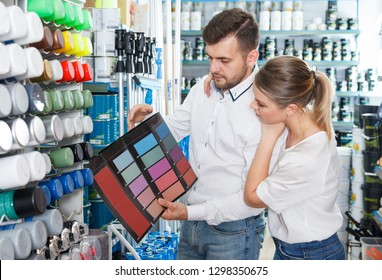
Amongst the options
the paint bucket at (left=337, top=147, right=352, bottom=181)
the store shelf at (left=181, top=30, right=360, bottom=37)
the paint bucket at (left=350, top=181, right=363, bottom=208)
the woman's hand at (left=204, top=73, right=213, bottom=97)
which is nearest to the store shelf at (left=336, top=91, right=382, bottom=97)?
the store shelf at (left=181, top=30, right=360, bottom=37)

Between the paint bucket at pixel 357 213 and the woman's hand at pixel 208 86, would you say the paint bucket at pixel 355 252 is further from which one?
the woman's hand at pixel 208 86

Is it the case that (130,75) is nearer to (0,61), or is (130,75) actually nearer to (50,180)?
(50,180)

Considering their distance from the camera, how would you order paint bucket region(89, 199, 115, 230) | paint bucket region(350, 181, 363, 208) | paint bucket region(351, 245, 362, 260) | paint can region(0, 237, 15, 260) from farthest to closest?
paint bucket region(350, 181, 363, 208)
paint bucket region(351, 245, 362, 260)
paint bucket region(89, 199, 115, 230)
paint can region(0, 237, 15, 260)

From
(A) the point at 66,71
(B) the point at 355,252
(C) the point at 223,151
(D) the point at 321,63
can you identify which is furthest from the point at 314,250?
(D) the point at 321,63

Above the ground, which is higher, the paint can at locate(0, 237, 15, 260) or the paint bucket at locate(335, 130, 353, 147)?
the paint can at locate(0, 237, 15, 260)

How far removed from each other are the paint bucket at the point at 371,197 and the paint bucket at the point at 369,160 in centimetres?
14

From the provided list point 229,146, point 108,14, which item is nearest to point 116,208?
point 229,146

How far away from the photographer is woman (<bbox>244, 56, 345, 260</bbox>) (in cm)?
193

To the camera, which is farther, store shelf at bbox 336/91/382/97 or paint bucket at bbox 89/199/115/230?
store shelf at bbox 336/91/382/97

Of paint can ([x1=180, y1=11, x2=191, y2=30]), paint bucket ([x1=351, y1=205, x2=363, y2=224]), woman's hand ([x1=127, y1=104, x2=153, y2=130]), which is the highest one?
paint can ([x1=180, y1=11, x2=191, y2=30])

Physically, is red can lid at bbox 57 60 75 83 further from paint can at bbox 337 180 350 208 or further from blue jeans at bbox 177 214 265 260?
paint can at bbox 337 180 350 208

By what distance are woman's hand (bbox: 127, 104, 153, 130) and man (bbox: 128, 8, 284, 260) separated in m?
0.25

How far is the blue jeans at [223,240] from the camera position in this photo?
2.24 metres
